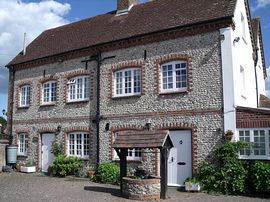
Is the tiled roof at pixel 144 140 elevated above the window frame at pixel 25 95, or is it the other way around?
the window frame at pixel 25 95

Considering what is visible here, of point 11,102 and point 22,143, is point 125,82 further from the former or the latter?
point 11,102

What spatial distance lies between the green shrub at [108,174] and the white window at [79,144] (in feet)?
6.28

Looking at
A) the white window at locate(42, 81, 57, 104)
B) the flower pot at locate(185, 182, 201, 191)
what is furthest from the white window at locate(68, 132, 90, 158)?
the flower pot at locate(185, 182, 201, 191)

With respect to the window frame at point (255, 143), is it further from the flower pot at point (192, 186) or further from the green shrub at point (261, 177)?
the flower pot at point (192, 186)

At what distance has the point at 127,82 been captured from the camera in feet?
52.7

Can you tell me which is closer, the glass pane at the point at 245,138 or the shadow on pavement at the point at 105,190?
the shadow on pavement at the point at 105,190

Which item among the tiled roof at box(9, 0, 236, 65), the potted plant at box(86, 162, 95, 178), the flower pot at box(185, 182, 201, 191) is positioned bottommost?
the flower pot at box(185, 182, 201, 191)

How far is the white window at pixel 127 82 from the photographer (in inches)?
618

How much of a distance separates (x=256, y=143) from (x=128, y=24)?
30.2 feet

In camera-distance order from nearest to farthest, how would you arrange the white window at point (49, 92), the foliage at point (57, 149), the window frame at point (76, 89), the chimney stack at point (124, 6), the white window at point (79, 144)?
the white window at point (79, 144)
the window frame at point (76, 89)
the foliage at point (57, 149)
the white window at point (49, 92)
the chimney stack at point (124, 6)

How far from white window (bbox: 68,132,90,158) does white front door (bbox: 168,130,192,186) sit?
4.98 meters

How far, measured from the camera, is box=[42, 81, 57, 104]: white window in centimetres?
1917

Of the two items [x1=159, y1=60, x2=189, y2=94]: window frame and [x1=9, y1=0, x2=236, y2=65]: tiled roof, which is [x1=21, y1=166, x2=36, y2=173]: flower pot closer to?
[x1=9, y1=0, x2=236, y2=65]: tiled roof

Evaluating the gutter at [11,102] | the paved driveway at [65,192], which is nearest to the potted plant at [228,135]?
the paved driveway at [65,192]
